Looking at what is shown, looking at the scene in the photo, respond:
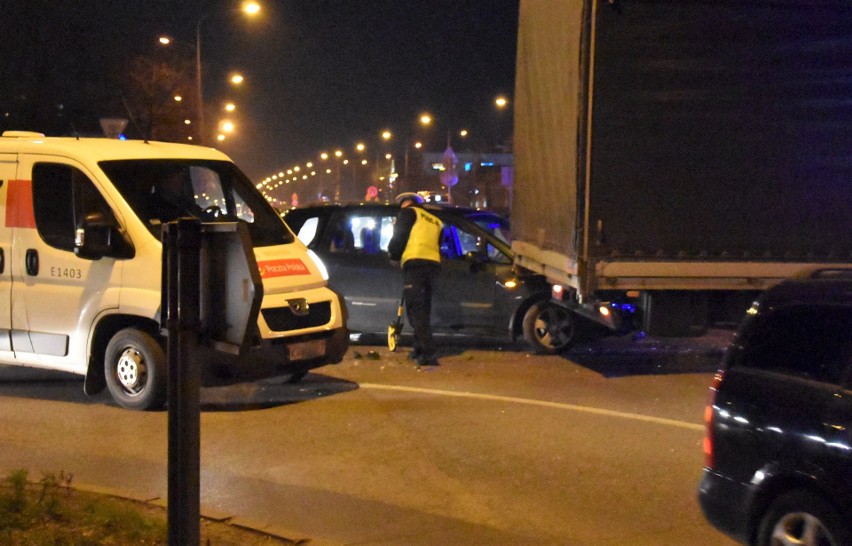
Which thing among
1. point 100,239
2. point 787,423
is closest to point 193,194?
point 100,239

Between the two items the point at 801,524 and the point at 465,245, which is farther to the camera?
the point at 465,245

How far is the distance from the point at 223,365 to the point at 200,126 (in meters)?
17.6

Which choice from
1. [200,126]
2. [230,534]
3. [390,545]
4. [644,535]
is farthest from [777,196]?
[200,126]

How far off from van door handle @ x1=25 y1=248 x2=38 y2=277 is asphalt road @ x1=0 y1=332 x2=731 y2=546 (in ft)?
3.79

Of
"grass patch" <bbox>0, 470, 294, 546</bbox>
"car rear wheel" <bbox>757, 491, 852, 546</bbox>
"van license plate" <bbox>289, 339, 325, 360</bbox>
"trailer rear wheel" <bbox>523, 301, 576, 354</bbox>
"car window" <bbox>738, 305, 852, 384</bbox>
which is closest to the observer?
"car rear wheel" <bbox>757, 491, 852, 546</bbox>

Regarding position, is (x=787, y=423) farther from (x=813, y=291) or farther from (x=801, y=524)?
(x=813, y=291)

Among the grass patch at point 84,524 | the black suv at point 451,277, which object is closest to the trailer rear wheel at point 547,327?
the black suv at point 451,277

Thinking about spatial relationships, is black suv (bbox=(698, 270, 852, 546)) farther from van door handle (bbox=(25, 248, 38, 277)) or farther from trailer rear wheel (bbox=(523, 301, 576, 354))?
trailer rear wheel (bbox=(523, 301, 576, 354))

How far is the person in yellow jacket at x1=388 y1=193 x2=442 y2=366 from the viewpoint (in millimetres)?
10695

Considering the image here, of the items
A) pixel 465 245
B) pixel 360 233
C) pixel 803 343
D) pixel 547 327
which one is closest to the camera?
→ pixel 803 343

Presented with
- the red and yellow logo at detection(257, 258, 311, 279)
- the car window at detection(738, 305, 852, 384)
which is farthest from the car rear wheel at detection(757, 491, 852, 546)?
the red and yellow logo at detection(257, 258, 311, 279)

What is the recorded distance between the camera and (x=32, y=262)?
8.85 metres

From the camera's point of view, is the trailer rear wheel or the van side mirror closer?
the van side mirror

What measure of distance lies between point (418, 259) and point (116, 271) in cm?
329
